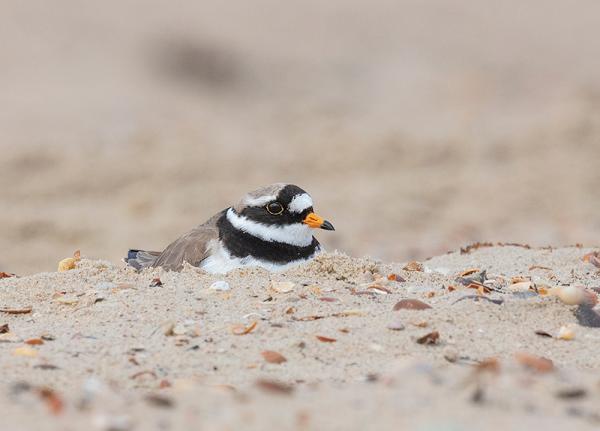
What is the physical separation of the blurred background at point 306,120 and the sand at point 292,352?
4506 millimetres

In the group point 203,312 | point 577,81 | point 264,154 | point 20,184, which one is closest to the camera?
point 203,312

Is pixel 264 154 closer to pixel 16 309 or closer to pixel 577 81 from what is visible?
pixel 577 81

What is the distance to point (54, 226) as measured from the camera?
466 inches

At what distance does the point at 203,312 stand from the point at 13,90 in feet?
40.6

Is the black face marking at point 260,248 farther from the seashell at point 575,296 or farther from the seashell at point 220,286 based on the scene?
the seashell at point 575,296

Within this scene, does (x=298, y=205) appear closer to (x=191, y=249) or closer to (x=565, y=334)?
(x=191, y=249)

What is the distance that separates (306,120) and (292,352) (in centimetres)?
1154

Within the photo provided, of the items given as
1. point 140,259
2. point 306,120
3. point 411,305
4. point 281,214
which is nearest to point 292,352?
point 411,305

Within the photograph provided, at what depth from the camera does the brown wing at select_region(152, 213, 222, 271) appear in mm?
6238

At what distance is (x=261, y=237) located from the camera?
20.2ft

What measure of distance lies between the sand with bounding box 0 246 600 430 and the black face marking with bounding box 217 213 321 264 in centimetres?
34

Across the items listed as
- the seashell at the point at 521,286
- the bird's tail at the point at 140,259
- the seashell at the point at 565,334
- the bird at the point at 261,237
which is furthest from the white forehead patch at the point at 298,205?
the seashell at the point at 565,334

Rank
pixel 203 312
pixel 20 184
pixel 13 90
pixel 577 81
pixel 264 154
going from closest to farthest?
pixel 203 312 < pixel 20 184 < pixel 264 154 < pixel 13 90 < pixel 577 81

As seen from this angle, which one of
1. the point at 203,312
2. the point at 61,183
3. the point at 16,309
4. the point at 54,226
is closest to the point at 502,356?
the point at 203,312
